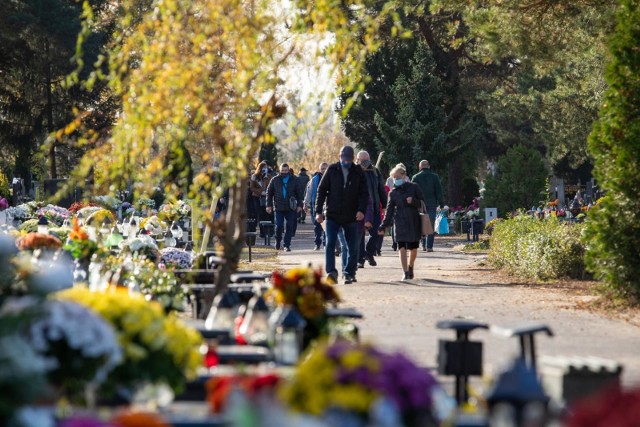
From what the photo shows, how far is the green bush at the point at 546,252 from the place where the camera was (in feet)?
72.7

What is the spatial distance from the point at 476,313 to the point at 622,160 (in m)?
2.36

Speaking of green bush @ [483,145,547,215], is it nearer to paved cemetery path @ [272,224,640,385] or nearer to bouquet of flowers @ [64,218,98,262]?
paved cemetery path @ [272,224,640,385]

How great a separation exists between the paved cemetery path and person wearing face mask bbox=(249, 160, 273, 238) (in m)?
11.0

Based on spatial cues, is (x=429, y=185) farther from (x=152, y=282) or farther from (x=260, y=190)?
(x=152, y=282)

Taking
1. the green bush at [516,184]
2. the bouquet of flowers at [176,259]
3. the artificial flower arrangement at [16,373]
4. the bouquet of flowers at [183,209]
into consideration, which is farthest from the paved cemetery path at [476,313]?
the green bush at [516,184]

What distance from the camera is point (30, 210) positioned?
24.6 m

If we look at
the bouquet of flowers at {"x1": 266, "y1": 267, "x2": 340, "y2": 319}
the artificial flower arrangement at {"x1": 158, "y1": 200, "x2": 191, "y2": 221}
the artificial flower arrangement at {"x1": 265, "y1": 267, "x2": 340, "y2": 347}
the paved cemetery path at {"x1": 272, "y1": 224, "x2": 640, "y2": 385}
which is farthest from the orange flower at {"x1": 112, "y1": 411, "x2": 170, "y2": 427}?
the artificial flower arrangement at {"x1": 158, "y1": 200, "x2": 191, "y2": 221}

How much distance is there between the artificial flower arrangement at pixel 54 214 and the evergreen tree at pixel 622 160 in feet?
28.1

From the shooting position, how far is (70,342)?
20.0ft

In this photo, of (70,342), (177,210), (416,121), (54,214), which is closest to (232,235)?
(70,342)

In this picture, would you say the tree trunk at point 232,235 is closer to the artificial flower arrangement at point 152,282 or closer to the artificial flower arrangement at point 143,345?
the artificial flower arrangement at point 152,282

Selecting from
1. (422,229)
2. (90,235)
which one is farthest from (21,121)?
(90,235)

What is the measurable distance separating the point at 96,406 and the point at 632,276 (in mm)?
11087

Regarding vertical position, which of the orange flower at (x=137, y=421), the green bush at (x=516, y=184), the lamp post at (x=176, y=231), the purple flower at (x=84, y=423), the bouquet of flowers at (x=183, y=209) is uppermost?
the green bush at (x=516, y=184)
